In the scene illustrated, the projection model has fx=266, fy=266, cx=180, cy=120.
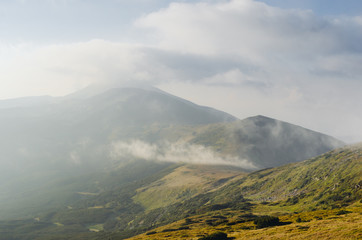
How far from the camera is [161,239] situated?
3329 inches

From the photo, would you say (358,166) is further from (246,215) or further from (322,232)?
(322,232)

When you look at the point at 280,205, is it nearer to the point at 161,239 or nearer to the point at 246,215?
the point at 246,215

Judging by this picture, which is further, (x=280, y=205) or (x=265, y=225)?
(x=280, y=205)

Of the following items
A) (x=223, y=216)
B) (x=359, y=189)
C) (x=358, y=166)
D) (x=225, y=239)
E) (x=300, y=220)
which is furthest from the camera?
(x=358, y=166)

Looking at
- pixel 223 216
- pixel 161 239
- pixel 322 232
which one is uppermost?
pixel 322 232

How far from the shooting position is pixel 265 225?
71438 mm

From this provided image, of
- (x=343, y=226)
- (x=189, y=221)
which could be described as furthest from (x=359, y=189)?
(x=343, y=226)

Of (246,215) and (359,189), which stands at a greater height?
(359,189)

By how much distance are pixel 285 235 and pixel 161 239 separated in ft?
148

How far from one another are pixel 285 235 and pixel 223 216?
112 m

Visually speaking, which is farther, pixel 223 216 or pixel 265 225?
pixel 223 216

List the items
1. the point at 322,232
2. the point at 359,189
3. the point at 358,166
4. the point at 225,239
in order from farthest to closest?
the point at 358,166 < the point at 359,189 < the point at 225,239 < the point at 322,232

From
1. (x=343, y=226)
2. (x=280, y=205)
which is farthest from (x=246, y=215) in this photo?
(x=343, y=226)

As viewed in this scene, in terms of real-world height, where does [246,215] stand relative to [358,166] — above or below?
below
